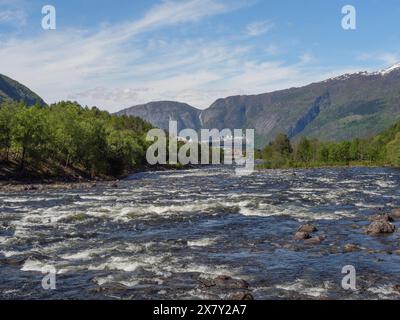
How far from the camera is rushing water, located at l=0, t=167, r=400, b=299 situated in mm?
24844

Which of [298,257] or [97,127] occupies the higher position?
[97,127]

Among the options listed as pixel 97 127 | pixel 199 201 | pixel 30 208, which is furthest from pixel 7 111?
pixel 199 201

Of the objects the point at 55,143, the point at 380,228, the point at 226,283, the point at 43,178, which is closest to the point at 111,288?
the point at 226,283

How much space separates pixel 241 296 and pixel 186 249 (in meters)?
11.4

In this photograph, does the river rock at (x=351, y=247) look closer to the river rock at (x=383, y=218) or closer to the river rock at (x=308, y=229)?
the river rock at (x=308, y=229)

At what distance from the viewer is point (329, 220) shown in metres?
46.3

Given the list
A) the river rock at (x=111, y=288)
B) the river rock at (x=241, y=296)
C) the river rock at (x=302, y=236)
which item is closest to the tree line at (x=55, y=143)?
the river rock at (x=302, y=236)

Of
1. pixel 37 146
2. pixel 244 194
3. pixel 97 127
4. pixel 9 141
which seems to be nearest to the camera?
pixel 244 194

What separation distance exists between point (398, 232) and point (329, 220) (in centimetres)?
757

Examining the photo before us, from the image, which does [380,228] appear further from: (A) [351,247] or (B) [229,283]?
(B) [229,283]

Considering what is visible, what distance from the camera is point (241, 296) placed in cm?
2298

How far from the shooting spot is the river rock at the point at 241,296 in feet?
74.7

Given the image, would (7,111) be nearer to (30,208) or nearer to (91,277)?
(30,208)

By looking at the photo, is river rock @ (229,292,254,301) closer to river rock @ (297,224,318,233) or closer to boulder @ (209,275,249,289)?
boulder @ (209,275,249,289)
